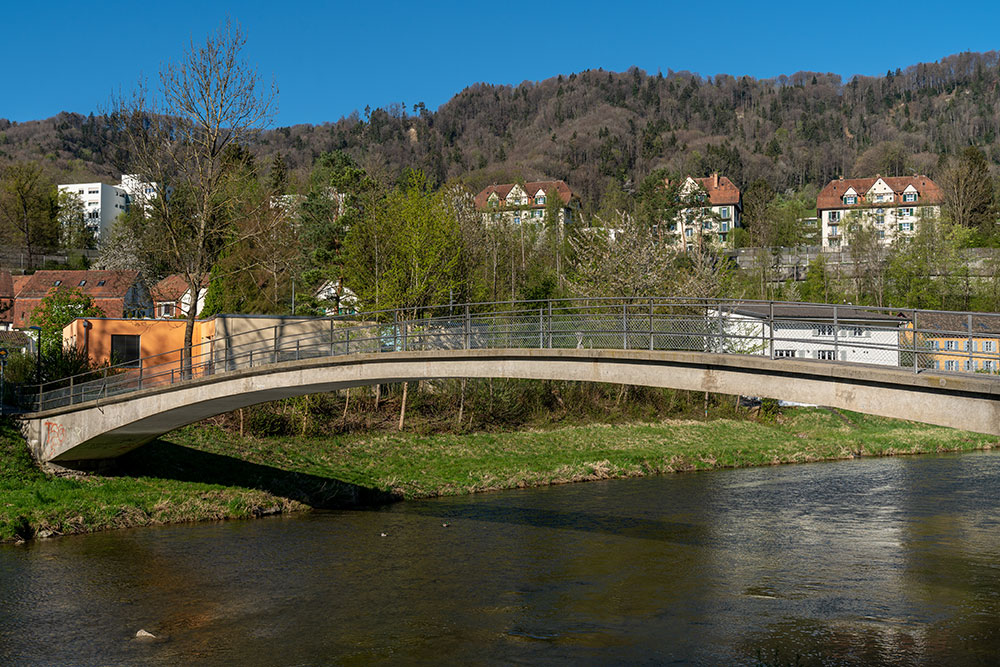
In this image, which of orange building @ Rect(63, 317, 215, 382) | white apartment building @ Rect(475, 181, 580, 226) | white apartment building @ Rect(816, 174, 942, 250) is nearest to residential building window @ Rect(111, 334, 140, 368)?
orange building @ Rect(63, 317, 215, 382)

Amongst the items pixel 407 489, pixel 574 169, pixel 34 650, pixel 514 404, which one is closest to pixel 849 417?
pixel 514 404

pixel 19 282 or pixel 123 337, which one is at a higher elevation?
pixel 19 282

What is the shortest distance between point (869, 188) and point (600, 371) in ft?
377

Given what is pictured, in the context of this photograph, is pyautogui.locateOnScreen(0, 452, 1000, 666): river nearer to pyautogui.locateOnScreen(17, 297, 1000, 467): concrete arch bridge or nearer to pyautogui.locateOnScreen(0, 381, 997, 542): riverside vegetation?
pyautogui.locateOnScreen(0, 381, 997, 542): riverside vegetation

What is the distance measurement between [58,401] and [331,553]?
485 inches

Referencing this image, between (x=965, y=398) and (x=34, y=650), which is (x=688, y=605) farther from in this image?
(x=34, y=650)

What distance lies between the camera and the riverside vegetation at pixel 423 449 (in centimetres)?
2803

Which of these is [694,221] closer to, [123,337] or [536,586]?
[123,337]

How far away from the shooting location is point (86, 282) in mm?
81438

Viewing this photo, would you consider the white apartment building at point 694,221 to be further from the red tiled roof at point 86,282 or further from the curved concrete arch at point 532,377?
the curved concrete arch at point 532,377

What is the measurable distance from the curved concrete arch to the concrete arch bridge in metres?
0.03

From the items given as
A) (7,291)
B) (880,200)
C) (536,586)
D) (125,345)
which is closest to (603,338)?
(536,586)

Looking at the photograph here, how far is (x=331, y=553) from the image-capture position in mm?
23328

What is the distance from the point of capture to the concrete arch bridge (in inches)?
643
